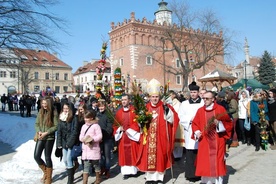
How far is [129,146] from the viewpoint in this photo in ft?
22.6

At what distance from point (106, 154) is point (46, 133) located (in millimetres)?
1461

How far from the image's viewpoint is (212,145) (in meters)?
5.61

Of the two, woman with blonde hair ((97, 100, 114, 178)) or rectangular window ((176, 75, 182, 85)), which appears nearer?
woman with blonde hair ((97, 100, 114, 178))

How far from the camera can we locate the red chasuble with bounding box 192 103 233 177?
5.52 meters

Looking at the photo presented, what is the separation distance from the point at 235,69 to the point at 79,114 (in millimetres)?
86271

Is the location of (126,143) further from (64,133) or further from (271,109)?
(271,109)

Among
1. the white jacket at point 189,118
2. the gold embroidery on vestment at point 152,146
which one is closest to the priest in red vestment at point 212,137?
the white jacket at point 189,118

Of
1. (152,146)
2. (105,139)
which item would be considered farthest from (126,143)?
(152,146)

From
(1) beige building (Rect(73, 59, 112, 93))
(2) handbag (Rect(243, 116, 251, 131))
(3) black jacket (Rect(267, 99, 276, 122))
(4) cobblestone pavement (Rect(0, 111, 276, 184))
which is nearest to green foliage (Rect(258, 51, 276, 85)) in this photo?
(1) beige building (Rect(73, 59, 112, 93))

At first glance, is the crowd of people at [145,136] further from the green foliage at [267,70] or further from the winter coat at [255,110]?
the green foliage at [267,70]

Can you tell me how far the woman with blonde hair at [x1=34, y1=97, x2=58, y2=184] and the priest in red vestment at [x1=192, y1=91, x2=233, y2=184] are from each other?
3093 mm

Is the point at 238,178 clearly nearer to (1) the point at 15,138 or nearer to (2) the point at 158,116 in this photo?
(2) the point at 158,116

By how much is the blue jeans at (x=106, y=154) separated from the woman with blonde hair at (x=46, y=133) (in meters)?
1.19

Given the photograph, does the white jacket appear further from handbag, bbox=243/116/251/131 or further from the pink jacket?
handbag, bbox=243/116/251/131
